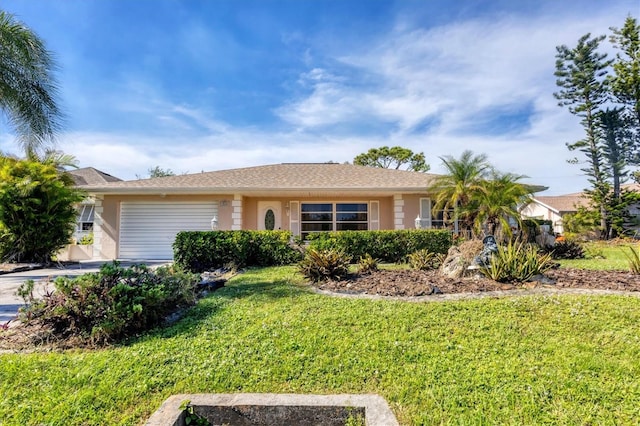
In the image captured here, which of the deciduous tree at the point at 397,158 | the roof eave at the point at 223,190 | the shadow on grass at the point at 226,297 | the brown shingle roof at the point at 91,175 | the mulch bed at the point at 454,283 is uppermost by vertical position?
the deciduous tree at the point at 397,158

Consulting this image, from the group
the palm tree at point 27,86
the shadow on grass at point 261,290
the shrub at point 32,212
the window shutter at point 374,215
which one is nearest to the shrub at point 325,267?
the shadow on grass at point 261,290

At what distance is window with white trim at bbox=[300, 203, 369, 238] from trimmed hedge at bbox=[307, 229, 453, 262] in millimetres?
5080

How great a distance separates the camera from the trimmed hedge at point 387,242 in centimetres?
1005

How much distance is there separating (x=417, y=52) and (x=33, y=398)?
11099 mm

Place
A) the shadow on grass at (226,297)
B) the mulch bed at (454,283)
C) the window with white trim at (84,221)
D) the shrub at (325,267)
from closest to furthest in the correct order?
the shadow on grass at (226,297) < the mulch bed at (454,283) < the shrub at (325,267) < the window with white trim at (84,221)

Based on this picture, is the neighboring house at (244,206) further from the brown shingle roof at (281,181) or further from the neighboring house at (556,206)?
the neighboring house at (556,206)

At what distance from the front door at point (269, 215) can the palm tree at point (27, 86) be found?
26.7 feet

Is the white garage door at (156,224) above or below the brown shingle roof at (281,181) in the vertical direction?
below

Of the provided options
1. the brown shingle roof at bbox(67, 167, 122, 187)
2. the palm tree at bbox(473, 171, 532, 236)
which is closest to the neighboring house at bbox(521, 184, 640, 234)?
the palm tree at bbox(473, 171, 532, 236)

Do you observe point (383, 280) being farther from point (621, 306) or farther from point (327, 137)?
point (327, 137)

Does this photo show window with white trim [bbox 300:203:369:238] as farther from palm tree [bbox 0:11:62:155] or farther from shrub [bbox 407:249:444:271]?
palm tree [bbox 0:11:62:155]

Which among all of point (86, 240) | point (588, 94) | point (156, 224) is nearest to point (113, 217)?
point (156, 224)

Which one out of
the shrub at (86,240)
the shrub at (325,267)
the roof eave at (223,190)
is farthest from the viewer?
the shrub at (86,240)

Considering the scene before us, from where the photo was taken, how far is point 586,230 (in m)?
21.3
